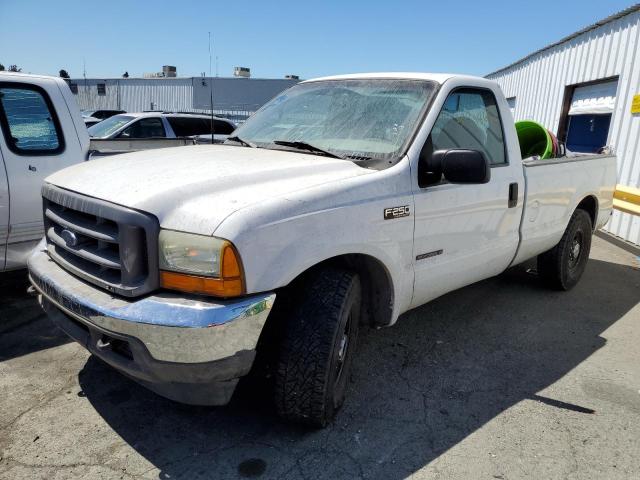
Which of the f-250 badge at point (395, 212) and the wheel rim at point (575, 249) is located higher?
the f-250 badge at point (395, 212)

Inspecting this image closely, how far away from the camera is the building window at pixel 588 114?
881 centimetres

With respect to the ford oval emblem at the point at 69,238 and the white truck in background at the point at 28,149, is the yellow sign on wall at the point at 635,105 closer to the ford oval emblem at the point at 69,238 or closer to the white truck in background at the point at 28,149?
the white truck in background at the point at 28,149

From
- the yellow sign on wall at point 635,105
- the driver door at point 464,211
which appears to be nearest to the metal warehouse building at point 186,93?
the yellow sign on wall at point 635,105

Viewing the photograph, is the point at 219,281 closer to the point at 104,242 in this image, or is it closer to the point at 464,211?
the point at 104,242

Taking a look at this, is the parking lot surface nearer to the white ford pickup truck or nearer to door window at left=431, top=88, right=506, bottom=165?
the white ford pickup truck

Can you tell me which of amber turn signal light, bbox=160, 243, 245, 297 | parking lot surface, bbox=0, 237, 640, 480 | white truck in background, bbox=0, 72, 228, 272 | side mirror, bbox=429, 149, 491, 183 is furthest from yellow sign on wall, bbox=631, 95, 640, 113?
amber turn signal light, bbox=160, 243, 245, 297

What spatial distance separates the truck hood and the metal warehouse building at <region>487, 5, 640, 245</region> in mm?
6688

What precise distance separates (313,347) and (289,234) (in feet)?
1.96

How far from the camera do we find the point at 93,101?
30031 millimetres

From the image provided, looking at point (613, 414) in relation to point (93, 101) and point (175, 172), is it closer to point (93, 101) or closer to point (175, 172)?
point (175, 172)

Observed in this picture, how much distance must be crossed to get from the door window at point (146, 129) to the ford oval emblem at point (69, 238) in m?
8.18

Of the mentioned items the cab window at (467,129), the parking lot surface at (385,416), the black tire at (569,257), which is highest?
the cab window at (467,129)

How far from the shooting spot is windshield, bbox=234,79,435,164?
3.08 m

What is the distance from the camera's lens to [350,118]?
10.9 feet
